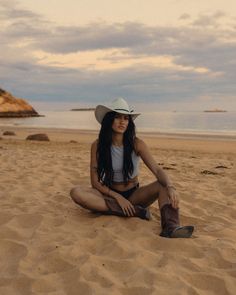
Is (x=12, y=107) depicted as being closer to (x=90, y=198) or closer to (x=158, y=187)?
(x=90, y=198)

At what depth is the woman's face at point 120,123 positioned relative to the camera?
4516 millimetres

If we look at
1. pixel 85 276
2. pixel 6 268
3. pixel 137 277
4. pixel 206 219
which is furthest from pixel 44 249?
pixel 206 219

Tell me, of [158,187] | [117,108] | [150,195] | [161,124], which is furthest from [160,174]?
[161,124]

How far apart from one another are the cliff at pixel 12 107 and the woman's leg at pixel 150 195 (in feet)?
178

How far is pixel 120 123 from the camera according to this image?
14.9ft

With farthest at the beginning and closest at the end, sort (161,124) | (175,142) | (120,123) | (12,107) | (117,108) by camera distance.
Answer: (12,107), (161,124), (175,142), (120,123), (117,108)

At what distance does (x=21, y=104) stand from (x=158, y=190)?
58.7 metres

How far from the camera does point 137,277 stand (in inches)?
123

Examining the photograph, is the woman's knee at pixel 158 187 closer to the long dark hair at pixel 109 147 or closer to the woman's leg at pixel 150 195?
the woman's leg at pixel 150 195

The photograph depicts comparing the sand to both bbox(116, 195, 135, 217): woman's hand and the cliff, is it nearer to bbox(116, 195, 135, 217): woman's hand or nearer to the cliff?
bbox(116, 195, 135, 217): woman's hand

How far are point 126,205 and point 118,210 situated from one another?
5.1 inches

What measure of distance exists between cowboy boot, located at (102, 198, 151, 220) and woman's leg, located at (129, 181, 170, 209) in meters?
0.09

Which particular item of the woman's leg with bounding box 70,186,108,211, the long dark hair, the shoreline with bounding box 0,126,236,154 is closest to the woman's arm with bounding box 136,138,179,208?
the long dark hair

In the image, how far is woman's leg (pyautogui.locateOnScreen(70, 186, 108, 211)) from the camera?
15.4 ft
